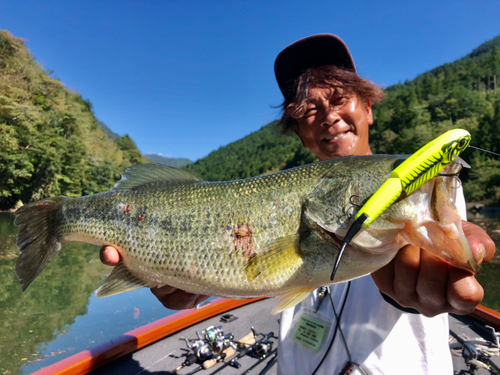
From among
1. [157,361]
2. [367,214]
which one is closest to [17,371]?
[157,361]

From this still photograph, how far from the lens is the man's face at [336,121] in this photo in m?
3.52

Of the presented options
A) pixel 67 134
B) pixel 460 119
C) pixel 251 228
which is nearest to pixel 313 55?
pixel 251 228

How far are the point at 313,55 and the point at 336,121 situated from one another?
1.11m

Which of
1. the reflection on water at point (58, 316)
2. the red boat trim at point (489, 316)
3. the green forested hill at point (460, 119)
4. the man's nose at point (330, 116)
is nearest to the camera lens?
the man's nose at point (330, 116)

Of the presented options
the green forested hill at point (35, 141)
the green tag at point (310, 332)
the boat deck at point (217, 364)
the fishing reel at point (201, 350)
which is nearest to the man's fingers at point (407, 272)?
the green tag at point (310, 332)

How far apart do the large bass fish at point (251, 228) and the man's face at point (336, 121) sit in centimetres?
167

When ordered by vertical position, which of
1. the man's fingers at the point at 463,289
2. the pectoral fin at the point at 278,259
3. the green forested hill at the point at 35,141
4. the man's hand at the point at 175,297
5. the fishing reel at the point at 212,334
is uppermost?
the green forested hill at the point at 35,141

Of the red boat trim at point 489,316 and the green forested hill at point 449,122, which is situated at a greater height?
the green forested hill at point 449,122

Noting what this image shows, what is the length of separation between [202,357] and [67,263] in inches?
587

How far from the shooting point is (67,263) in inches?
632

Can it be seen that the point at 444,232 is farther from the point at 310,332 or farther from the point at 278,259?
the point at 310,332

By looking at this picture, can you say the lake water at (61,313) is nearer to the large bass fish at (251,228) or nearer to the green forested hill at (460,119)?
the large bass fish at (251,228)

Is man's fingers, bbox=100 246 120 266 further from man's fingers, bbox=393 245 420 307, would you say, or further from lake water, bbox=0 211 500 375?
lake water, bbox=0 211 500 375

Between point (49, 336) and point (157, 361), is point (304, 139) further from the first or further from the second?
point (49, 336)
